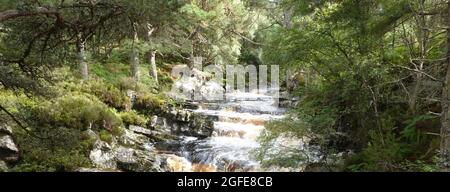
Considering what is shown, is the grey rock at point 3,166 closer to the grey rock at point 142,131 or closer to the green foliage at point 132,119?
the grey rock at point 142,131

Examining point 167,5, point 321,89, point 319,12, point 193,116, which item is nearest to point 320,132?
point 321,89

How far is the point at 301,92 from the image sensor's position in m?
9.67

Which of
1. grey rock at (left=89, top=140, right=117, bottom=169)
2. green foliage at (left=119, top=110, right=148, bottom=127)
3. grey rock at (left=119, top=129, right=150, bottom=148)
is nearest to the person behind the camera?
grey rock at (left=89, top=140, right=117, bottom=169)

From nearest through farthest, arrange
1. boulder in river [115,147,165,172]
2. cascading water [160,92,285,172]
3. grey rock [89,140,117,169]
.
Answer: grey rock [89,140,117,169], boulder in river [115,147,165,172], cascading water [160,92,285,172]

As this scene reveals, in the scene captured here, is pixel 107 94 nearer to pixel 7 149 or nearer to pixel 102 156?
pixel 102 156

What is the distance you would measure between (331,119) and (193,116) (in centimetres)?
649

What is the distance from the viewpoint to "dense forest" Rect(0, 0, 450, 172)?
6453 mm

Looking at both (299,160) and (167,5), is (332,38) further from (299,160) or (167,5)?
(167,5)

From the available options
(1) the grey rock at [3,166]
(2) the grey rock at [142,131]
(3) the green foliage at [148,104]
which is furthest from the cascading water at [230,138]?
(1) the grey rock at [3,166]

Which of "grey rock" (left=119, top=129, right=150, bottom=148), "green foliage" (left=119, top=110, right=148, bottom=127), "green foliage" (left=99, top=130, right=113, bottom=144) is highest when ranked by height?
"green foliage" (left=119, top=110, right=148, bottom=127)

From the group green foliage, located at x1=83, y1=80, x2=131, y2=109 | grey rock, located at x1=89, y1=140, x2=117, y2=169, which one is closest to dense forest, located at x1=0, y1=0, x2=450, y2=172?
grey rock, located at x1=89, y1=140, x2=117, y2=169

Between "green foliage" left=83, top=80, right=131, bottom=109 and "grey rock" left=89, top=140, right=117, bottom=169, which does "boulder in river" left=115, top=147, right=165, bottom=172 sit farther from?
"green foliage" left=83, top=80, right=131, bottom=109

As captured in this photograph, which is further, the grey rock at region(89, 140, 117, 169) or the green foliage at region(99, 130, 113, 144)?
the green foliage at region(99, 130, 113, 144)

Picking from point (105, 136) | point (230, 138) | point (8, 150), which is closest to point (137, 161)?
point (105, 136)
